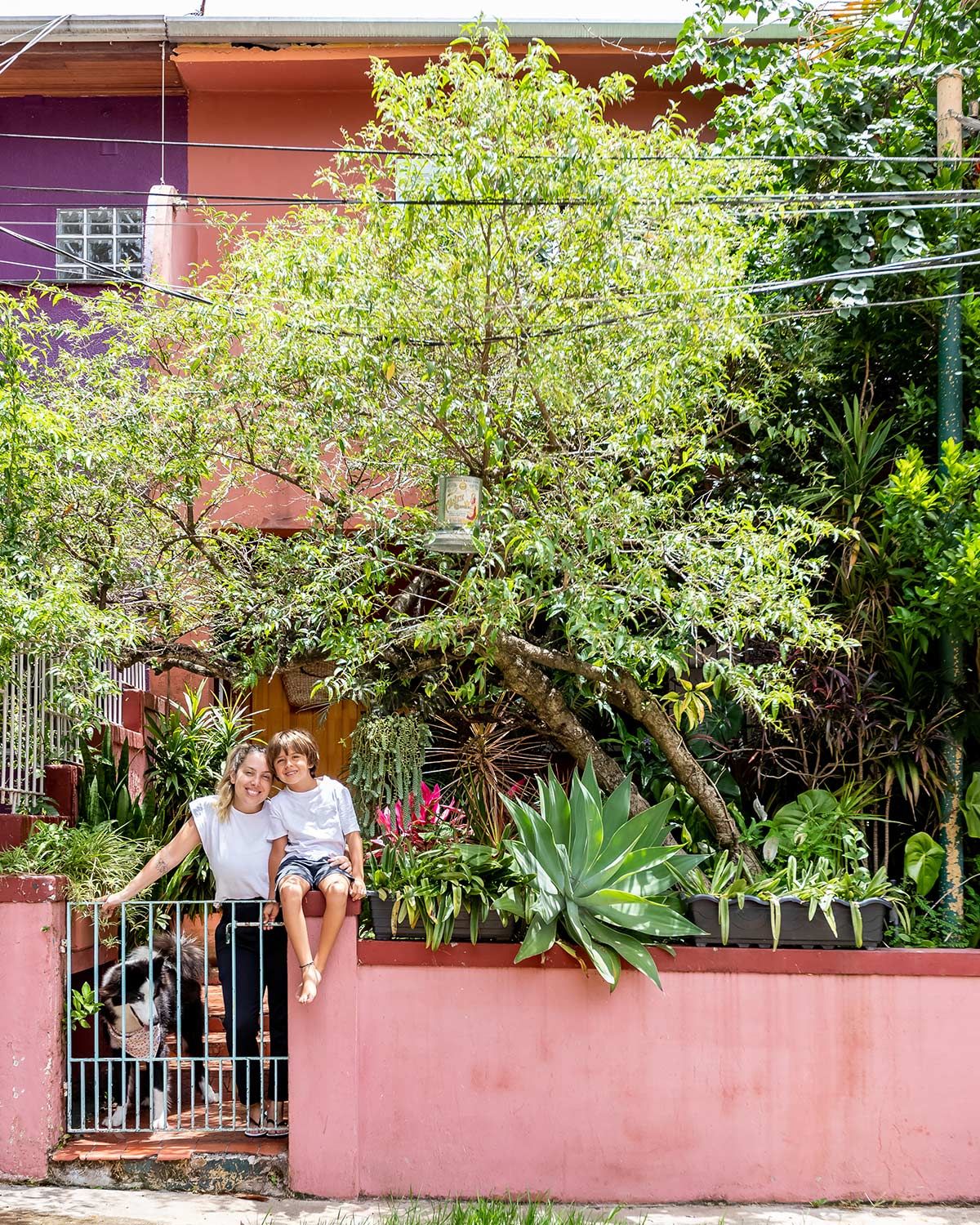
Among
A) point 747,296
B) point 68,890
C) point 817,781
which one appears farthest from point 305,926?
point 747,296

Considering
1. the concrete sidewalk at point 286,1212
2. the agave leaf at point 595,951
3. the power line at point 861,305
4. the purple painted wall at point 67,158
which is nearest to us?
the concrete sidewalk at point 286,1212

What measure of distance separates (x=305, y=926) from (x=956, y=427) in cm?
446

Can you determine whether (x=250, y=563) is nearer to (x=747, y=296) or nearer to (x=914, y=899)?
(x=747, y=296)

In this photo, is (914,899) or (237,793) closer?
(237,793)

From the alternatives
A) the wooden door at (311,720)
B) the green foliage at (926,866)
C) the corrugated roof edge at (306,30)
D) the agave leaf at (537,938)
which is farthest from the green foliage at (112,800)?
the corrugated roof edge at (306,30)

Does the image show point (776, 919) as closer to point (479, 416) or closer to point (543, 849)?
point (543, 849)

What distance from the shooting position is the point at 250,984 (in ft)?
18.9

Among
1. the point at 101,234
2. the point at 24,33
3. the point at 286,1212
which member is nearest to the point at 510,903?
the point at 286,1212

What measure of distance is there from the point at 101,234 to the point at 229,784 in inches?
282

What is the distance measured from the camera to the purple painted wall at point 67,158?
10859mm

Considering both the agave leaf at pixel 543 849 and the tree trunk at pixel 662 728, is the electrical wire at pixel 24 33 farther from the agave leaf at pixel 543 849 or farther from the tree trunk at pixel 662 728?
the agave leaf at pixel 543 849

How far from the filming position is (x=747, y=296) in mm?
6031

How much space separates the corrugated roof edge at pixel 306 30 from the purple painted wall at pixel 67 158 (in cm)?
71

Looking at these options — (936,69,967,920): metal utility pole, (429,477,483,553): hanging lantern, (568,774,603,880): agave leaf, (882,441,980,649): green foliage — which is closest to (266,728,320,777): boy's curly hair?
(429,477,483,553): hanging lantern
